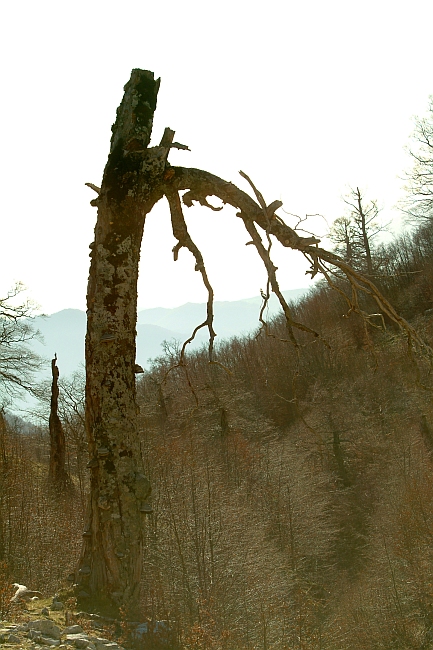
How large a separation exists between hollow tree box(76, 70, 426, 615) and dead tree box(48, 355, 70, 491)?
73.5ft

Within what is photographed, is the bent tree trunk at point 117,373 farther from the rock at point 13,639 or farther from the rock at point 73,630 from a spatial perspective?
the rock at point 13,639

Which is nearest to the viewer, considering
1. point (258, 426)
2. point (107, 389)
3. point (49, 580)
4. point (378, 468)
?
point (107, 389)

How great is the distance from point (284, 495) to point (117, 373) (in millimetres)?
28649

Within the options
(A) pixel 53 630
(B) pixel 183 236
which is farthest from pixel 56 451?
(A) pixel 53 630

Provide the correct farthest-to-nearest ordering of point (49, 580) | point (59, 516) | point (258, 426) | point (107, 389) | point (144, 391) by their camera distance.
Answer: point (144, 391)
point (258, 426)
point (59, 516)
point (49, 580)
point (107, 389)

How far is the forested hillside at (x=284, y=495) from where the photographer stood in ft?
46.2

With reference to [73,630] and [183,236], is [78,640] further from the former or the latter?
[183,236]

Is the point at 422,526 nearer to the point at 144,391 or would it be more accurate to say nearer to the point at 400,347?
the point at 400,347

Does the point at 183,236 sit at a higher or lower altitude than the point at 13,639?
higher

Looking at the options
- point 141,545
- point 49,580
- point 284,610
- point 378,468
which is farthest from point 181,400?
point 141,545

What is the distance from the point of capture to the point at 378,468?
3538 cm

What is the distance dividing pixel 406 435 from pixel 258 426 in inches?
477

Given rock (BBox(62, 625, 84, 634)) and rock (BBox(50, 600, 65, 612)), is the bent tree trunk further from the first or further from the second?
rock (BBox(62, 625, 84, 634))

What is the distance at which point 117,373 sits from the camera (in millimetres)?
5258
